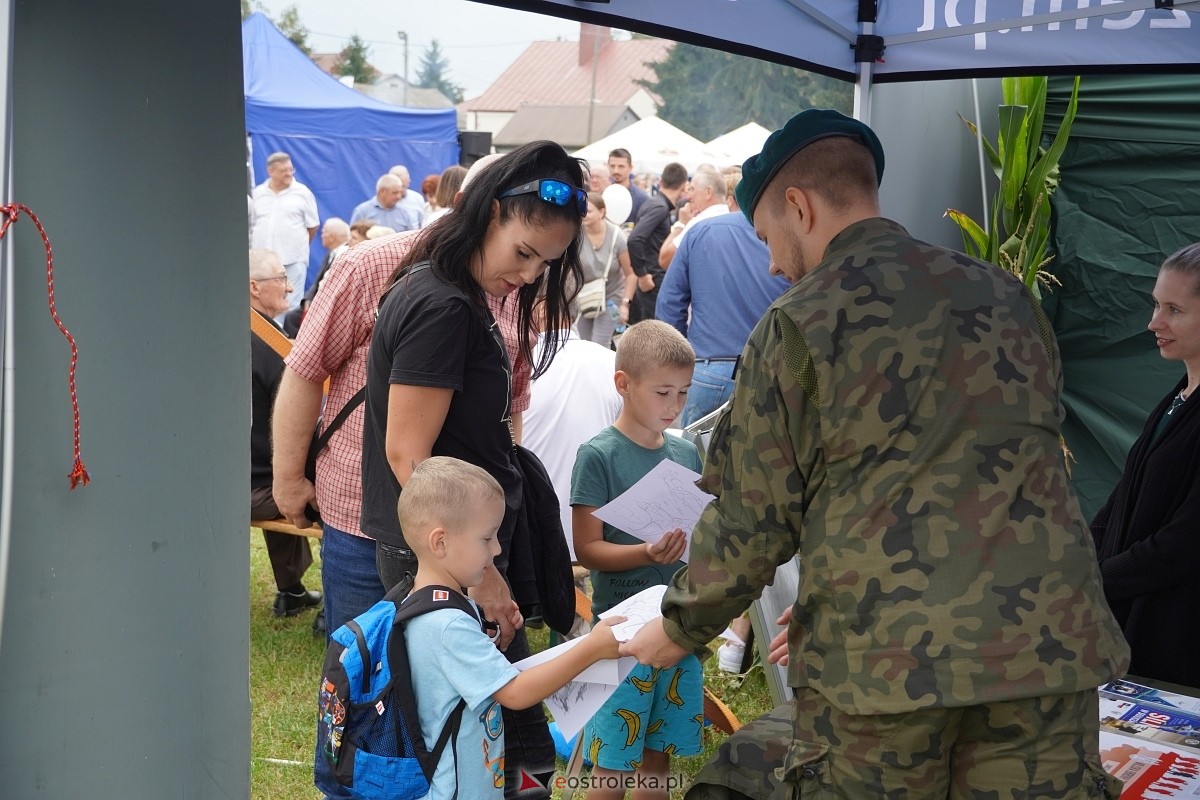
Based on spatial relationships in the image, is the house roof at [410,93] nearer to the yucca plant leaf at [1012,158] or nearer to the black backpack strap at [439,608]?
the yucca plant leaf at [1012,158]

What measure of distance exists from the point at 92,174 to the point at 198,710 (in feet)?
3.22

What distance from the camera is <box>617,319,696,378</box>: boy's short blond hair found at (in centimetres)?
308

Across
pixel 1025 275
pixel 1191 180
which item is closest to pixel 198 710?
pixel 1025 275

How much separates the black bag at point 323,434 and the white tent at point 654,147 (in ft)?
59.6

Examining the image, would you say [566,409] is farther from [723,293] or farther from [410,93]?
[410,93]

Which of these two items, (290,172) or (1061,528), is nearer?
(1061,528)

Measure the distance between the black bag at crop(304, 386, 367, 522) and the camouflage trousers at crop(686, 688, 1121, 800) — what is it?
4.38 feet

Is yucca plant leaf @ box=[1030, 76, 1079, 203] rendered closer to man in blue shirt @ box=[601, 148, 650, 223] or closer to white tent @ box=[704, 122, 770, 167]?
man in blue shirt @ box=[601, 148, 650, 223]

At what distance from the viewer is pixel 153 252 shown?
1.99 metres

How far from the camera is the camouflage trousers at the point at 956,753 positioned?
175cm

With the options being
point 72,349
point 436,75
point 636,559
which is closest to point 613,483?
point 636,559

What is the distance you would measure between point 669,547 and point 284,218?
10.5 m

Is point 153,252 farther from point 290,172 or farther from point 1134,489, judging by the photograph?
point 290,172

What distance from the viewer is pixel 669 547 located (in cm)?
284
